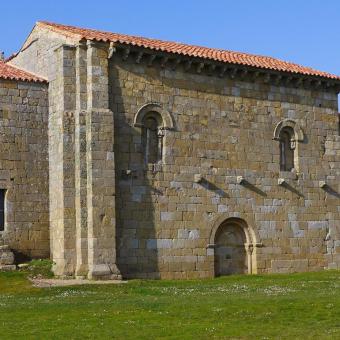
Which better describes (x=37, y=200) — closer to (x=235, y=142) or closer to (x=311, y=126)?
(x=235, y=142)

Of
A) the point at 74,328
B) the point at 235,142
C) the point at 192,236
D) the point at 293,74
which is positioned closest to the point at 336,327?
the point at 74,328

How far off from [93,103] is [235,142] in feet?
18.7

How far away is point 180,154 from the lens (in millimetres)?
24156

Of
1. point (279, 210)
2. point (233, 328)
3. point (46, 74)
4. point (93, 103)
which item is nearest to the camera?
point (233, 328)

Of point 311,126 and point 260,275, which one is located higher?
point 311,126

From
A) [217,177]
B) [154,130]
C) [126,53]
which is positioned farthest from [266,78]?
[126,53]

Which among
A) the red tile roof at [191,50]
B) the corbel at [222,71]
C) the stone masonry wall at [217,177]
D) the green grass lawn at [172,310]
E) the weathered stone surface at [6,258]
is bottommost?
the green grass lawn at [172,310]

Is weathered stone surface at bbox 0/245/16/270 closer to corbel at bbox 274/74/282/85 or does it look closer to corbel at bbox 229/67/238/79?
corbel at bbox 229/67/238/79

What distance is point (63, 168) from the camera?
22.4 metres

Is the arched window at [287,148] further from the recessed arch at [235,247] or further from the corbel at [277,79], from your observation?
the recessed arch at [235,247]

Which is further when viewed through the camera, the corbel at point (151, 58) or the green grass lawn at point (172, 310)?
the corbel at point (151, 58)

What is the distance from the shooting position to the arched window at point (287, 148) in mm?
26875

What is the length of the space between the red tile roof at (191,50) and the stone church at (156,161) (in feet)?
0.33

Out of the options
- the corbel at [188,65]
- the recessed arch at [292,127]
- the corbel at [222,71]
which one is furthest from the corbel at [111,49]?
the recessed arch at [292,127]
